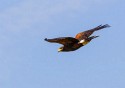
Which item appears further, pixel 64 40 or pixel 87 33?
pixel 87 33

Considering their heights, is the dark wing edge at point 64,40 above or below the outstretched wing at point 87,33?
below

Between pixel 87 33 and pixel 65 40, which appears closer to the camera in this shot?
pixel 65 40

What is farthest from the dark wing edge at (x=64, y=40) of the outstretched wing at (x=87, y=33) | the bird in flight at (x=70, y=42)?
the outstretched wing at (x=87, y=33)

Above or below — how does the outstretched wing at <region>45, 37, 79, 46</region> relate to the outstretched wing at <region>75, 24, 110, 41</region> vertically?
below

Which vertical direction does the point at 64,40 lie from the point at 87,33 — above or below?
below

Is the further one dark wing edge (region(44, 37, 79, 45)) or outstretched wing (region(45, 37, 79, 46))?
outstretched wing (region(45, 37, 79, 46))

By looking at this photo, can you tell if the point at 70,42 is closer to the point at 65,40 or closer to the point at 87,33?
the point at 65,40

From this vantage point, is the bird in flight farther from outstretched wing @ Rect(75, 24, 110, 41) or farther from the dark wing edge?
outstretched wing @ Rect(75, 24, 110, 41)

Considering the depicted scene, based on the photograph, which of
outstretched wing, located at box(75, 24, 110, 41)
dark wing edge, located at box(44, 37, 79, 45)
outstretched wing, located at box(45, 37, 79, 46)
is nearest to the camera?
dark wing edge, located at box(44, 37, 79, 45)

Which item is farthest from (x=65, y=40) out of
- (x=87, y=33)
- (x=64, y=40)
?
(x=87, y=33)

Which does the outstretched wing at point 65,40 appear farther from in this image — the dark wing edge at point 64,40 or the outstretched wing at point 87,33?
the outstretched wing at point 87,33

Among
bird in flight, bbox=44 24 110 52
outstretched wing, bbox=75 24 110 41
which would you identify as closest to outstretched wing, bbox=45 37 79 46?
bird in flight, bbox=44 24 110 52

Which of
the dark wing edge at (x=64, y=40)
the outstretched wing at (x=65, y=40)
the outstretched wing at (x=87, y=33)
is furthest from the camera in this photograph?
the outstretched wing at (x=87, y=33)

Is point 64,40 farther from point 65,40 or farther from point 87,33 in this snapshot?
point 87,33
